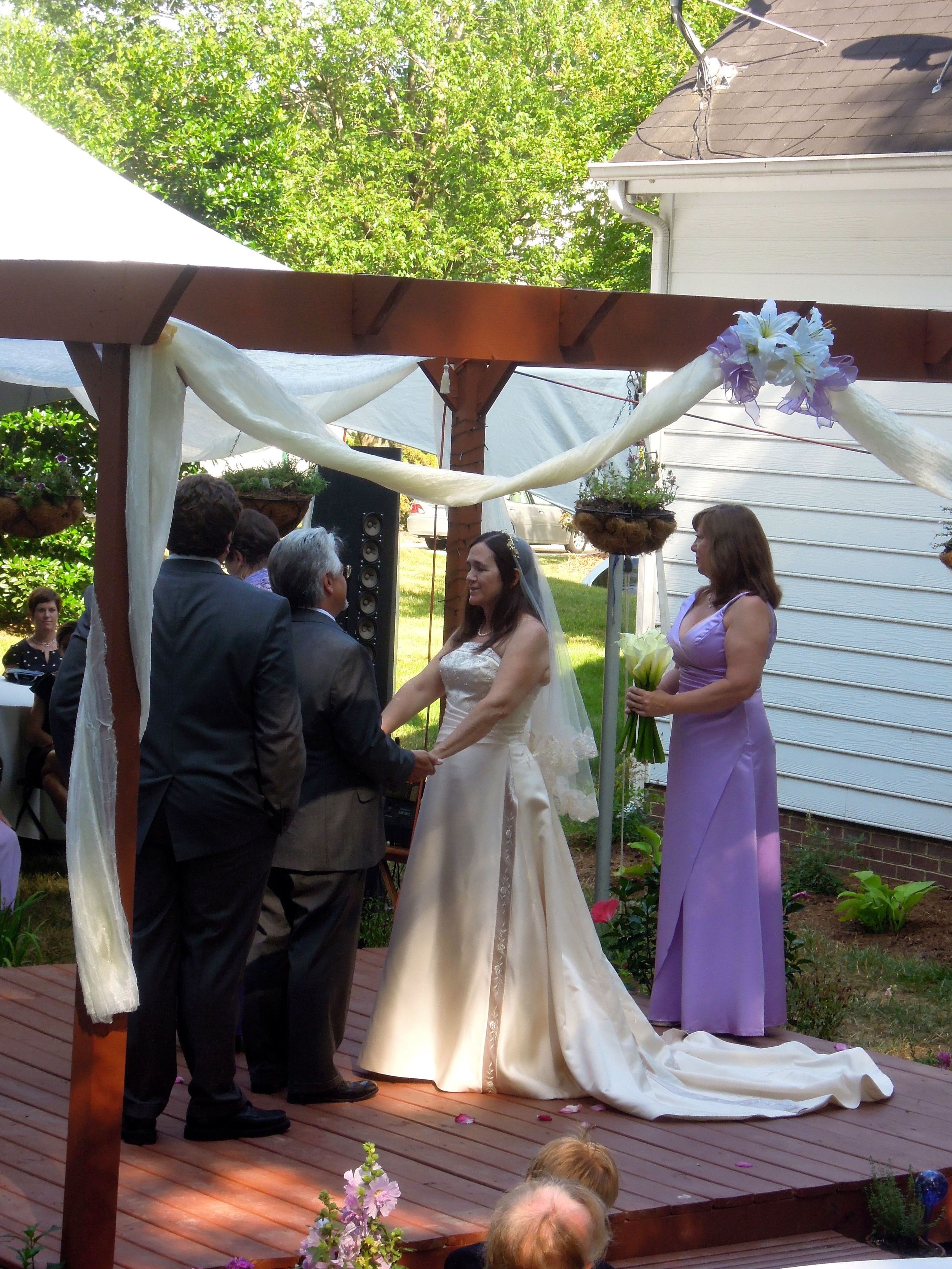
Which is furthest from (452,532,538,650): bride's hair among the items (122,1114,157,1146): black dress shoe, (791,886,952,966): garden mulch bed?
(791,886,952,966): garden mulch bed

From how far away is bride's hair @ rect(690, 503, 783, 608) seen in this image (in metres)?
5.08

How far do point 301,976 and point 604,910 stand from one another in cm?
174

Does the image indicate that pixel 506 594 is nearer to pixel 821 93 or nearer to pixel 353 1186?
pixel 353 1186

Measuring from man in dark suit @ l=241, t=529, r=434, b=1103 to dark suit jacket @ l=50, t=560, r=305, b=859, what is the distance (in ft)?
1.20

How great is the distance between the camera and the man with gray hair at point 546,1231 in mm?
2383

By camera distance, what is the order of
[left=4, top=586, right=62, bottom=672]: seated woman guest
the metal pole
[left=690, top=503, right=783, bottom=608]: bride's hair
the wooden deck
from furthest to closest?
[left=4, top=586, right=62, bottom=672]: seated woman guest → the metal pole → [left=690, top=503, right=783, bottom=608]: bride's hair → the wooden deck

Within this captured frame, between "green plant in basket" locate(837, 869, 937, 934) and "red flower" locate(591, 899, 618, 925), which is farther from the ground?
"red flower" locate(591, 899, 618, 925)

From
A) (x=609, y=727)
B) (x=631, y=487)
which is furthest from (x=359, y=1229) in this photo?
(x=609, y=727)

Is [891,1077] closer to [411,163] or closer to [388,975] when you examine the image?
[388,975]

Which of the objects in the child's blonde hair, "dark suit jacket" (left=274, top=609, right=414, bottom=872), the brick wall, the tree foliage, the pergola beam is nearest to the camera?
the child's blonde hair

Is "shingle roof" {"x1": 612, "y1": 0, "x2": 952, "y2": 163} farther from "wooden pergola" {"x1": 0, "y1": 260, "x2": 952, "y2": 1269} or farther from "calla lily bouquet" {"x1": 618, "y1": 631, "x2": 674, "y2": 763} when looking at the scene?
"wooden pergola" {"x1": 0, "y1": 260, "x2": 952, "y2": 1269}

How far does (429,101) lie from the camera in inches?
1214

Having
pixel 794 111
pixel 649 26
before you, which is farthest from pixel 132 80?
pixel 794 111

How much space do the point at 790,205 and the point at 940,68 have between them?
141 centimetres
